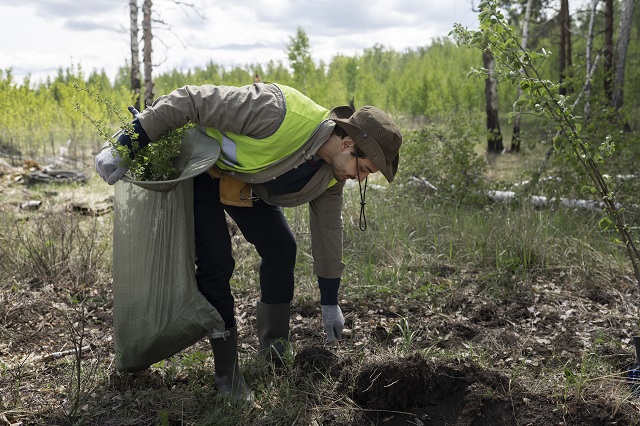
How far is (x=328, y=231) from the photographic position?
302 cm

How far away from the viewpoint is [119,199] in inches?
108

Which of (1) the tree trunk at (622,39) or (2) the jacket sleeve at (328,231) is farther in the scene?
(1) the tree trunk at (622,39)

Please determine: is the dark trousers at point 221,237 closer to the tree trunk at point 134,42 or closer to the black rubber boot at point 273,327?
the black rubber boot at point 273,327

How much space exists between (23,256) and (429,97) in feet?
53.9

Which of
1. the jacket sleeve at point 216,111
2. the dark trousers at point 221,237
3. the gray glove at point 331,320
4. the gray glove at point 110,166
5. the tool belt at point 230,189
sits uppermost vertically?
the jacket sleeve at point 216,111

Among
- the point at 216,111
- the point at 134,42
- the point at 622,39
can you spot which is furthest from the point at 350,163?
the point at 134,42

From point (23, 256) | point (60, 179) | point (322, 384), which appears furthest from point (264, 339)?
point (60, 179)

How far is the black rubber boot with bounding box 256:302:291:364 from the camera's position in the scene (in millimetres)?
3119

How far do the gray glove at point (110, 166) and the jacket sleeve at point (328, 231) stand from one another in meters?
0.95

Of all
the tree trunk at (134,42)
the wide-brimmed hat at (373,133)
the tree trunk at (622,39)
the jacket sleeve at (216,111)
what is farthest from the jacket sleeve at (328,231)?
the tree trunk at (134,42)

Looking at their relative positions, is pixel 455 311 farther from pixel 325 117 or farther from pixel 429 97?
pixel 429 97

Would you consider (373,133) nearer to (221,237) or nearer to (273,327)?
(221,237)

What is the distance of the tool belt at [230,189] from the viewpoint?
276cm

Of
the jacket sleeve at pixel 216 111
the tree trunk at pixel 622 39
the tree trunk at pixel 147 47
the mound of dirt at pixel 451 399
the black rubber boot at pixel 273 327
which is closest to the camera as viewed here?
the mound of dirt at pixel 451 399
